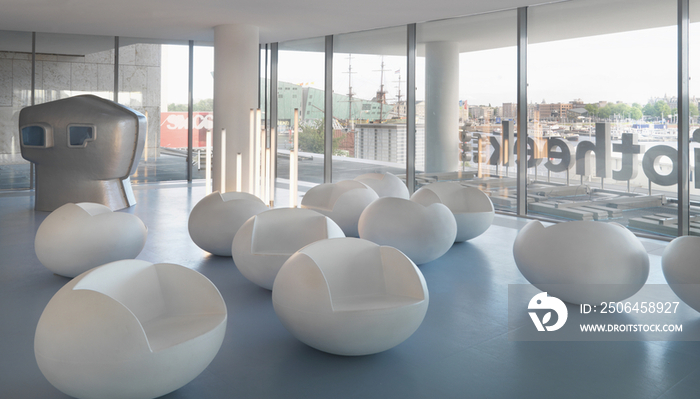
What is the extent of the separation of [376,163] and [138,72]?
524 centimetres

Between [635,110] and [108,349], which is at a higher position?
[635,110]

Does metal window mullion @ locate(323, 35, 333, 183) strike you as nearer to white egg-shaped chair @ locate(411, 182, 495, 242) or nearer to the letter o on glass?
white egg-shaped chair @ locate(411, 182, 495, 242)

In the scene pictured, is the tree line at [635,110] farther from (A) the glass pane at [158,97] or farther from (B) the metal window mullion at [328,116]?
(A) the glass pane at [158,97]

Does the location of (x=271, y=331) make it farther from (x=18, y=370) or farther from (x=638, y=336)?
(x=638, y=336)

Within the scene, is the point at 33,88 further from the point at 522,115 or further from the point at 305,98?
the point at 522,115

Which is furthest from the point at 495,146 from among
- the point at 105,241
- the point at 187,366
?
the point at 187,366

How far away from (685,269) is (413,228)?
2054 millimetres

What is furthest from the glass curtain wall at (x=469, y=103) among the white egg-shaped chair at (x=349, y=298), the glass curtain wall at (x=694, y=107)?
the white egg-shaped chair at (x=349, y=298)

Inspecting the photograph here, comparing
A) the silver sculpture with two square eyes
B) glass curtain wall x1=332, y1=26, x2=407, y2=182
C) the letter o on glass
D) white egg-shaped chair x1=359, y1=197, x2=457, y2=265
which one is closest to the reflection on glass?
the silver sculpture with two square eyes

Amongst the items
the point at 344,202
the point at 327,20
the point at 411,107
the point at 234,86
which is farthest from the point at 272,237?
the point at 234,86

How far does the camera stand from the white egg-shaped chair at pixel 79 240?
432 cm

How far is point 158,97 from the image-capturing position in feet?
37.0

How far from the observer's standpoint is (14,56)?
10.1 m

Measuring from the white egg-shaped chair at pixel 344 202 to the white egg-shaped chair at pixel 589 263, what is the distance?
2.52 m
